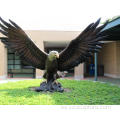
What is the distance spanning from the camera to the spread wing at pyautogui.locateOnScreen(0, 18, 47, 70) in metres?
6.71

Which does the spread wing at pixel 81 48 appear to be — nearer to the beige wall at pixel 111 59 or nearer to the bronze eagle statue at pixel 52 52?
the bronze eagle statue at pixel 52 52


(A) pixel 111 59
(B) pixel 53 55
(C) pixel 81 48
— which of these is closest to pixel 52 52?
(B) pixel 53 55

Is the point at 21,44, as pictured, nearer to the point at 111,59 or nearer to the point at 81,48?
the point at 81,48

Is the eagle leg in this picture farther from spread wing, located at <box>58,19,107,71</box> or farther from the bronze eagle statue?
spread wing, located at <box>58,19,107,71</box>

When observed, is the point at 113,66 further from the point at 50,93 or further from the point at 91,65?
the point at 50,93

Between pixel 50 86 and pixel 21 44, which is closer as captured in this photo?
pixel 21 44

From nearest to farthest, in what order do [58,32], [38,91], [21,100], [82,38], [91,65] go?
[21,100] < [82,38] < [38,91] < [58,32] < [91,65]

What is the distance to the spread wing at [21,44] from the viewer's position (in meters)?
6.71

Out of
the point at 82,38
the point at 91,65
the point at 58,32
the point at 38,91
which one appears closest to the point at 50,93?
the point at 38,91

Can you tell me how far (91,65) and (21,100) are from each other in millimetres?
11314

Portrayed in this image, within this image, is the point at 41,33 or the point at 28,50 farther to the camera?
the point at 41,33

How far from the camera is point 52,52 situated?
274 inches

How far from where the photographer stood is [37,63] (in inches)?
296

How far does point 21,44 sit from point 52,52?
4.21 ft
